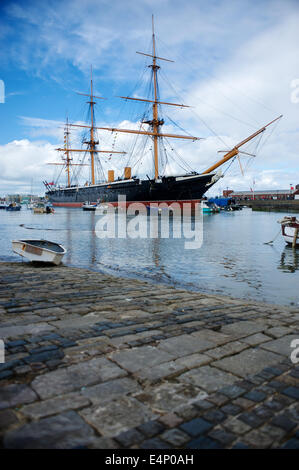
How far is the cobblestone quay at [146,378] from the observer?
2.39m

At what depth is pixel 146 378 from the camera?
10.5ft

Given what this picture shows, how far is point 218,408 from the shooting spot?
272 cm

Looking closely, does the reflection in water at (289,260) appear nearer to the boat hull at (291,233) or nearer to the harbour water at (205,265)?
the harbour water at (205,265)

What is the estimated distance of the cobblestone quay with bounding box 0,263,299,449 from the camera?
2.39 metres

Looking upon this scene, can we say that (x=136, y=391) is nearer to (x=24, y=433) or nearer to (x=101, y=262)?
(x=24, y=433)

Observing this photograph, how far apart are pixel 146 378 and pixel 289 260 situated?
47.9ft

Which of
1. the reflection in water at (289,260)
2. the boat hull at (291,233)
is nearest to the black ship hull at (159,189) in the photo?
the boat hull at (291,233)

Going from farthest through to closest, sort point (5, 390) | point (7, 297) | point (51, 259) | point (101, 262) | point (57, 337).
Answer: point (101, 262) → point (51, 259) → point (7, 297) → point (57, 337) → point (5, 390)

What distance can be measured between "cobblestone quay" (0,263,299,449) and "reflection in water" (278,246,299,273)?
846cm

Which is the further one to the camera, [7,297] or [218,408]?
[7,297]

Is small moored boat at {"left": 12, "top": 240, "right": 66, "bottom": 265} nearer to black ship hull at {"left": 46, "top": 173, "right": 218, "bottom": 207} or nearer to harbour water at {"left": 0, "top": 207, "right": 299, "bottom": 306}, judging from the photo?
harbour water at {"left": 0, "top": 207, "right": 299, "bottom": 306}

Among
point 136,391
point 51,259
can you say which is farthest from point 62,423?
point 51,259
